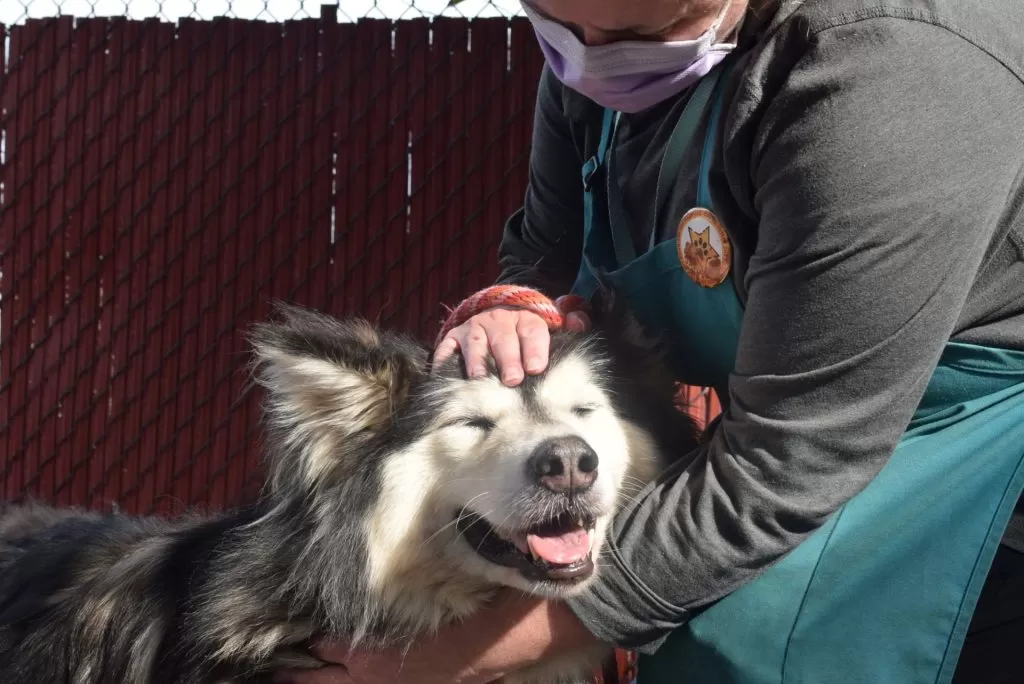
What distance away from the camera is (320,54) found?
4203 mm

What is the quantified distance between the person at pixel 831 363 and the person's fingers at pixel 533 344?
0.31 m

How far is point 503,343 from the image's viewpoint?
1.81 m

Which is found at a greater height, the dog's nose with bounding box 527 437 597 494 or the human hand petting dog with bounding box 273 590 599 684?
the dog's nose with bounding box 527 437 597 494

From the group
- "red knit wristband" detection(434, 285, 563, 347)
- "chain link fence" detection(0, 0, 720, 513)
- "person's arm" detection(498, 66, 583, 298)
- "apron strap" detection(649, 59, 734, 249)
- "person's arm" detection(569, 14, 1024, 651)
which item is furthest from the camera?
"chain link fence" detection(0, 0, 720, 513)

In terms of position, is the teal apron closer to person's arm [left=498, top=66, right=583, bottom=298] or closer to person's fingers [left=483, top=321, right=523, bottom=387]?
person's fingers [left=483, top=321, right=523, bottom=387]

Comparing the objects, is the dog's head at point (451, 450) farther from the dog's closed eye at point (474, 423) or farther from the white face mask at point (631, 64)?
the white face mask at point (631, 64)

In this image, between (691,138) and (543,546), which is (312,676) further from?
(691,138)

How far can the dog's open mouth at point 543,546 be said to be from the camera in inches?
63.9

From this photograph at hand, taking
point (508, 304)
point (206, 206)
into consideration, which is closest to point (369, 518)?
point (508, 304)

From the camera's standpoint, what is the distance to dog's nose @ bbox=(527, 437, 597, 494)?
5.39ft

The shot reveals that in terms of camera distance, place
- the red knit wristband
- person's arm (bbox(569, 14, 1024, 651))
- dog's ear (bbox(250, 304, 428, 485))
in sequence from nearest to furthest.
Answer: person's arm (bbox(569, 14, 1024, 651)) → dog's ear (bbox(250, 304, 428, 485)) → the red knit wristband

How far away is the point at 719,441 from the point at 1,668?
1.56 meters

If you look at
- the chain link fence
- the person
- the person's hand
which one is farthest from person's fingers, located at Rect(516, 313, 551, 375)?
the chain link fence

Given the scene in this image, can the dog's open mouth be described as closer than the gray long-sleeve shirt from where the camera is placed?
No
